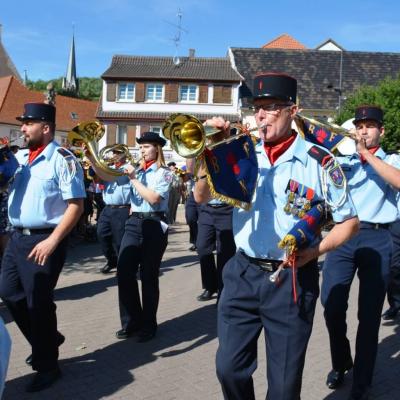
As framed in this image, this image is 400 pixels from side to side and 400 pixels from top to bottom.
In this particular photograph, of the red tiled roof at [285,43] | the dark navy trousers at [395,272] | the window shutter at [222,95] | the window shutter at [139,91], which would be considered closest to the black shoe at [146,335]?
the dark navy trousers at [395,272]

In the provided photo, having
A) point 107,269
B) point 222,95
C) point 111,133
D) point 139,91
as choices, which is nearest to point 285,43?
point 222,95

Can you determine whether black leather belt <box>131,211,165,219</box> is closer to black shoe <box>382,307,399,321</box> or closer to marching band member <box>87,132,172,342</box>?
marching band member <box>87,132,172,342</box>

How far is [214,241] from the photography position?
6879mm

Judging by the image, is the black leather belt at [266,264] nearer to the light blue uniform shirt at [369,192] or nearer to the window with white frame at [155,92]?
the light blue uniform shirt at [369,192]

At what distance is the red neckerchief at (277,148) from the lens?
117 inches

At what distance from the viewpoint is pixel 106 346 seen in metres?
5.06

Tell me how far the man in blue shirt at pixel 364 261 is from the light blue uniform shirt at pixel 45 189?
7.00 feet

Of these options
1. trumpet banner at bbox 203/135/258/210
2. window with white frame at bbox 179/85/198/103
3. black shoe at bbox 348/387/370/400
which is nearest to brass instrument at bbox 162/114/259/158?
trumpet banner at bbox 203/135/258/210

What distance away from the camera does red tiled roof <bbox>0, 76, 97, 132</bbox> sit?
148ft

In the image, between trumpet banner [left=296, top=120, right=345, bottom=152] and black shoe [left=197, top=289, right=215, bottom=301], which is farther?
black shoe [left=197, top=289, right=215, bottom=301]

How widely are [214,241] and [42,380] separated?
328cm

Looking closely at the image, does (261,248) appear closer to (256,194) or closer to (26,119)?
(256,194)

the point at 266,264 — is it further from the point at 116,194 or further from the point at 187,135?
the point at 116,194

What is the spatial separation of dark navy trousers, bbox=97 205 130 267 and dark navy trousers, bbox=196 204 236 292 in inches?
59.8
